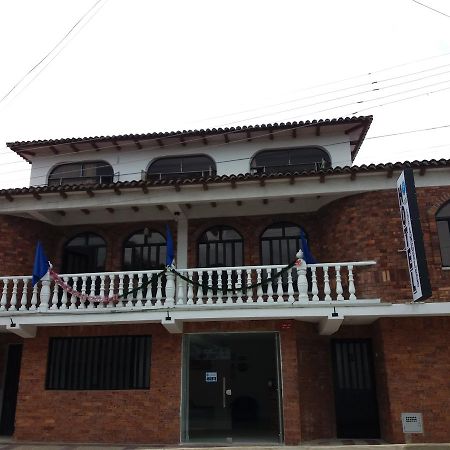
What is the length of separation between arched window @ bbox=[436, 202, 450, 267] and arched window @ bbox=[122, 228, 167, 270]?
672cm

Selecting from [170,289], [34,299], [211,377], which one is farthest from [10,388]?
[170,289]

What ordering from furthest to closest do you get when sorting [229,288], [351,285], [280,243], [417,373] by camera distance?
1. [280,243]
2. [229,288]
3. [351,285]
4. [417,373]

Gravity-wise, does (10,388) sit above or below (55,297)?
below

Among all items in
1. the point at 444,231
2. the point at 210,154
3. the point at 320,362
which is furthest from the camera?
the point at 210,154

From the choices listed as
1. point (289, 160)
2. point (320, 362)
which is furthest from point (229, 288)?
point (289, 160)

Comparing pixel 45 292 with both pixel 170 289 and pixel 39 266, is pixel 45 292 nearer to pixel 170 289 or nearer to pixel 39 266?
pixel 39 266

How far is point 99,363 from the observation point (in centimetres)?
1181

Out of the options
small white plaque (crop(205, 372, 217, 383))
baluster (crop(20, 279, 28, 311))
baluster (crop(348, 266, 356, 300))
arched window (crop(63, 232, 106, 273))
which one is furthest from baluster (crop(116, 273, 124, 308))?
baluster (crop(348, 266, 356, 300))

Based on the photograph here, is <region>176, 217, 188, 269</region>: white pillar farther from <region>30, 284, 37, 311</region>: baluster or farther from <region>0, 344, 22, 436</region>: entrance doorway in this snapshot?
<region>0, 344, 22, 436</region>: entrance doorway

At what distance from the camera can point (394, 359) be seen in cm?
1044

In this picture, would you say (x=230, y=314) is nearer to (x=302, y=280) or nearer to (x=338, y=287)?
(x=302, y=280)

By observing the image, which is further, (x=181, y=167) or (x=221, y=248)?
(x=181, y=167)

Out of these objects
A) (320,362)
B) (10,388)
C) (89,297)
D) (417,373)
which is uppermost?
(89,297)

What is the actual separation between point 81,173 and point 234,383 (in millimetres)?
8096
